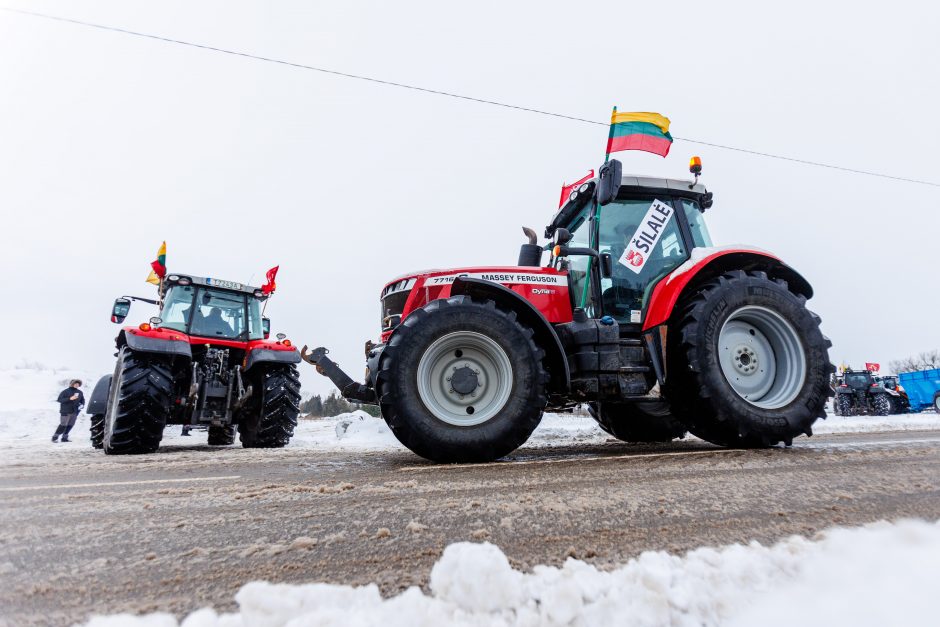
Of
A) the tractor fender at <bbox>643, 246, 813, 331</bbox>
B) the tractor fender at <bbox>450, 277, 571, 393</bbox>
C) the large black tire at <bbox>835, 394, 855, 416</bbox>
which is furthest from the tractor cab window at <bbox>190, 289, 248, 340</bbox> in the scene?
the large black tire at <bbox>835, 394, 855, 416</bbox>

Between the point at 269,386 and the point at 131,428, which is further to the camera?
the point at 269,386

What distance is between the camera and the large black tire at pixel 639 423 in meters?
4.62

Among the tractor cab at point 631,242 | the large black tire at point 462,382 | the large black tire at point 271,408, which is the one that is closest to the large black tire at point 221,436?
the large black tire at point 271,408

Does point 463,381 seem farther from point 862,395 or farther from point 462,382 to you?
point 862,395

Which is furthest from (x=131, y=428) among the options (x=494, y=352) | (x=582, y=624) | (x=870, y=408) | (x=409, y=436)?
(x=870, y=408)

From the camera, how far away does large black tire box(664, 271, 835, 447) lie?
3.04 meters

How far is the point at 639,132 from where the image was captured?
4.29m

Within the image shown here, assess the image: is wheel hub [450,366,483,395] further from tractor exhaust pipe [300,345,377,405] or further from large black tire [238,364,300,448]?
large black tire [238,364,300,448]

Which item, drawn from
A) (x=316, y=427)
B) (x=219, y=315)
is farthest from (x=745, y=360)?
(x=316, y=427)

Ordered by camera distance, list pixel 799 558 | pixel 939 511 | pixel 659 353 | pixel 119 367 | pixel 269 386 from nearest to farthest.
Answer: pixel 799 558
pixel 939 511
pixel 659 353
pixel 119 367
pixel 269 386

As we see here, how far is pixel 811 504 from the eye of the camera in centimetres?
144

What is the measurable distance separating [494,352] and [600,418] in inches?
101

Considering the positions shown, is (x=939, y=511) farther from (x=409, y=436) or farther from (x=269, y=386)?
(x=269, y=386)

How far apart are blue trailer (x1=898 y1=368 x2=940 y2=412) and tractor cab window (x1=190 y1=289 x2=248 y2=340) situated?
74.6 ft
